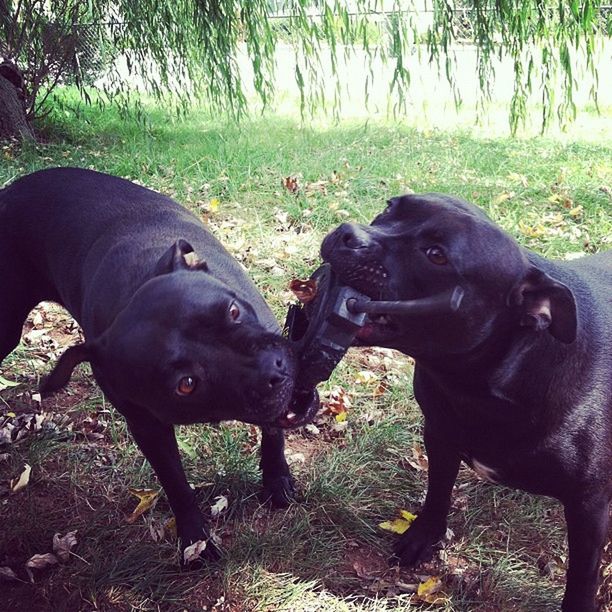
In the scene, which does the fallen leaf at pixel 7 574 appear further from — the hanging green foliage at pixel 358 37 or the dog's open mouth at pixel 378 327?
the hanging green foliage at pixel 358 37

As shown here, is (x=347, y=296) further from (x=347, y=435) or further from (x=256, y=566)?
(x=347, y=435)

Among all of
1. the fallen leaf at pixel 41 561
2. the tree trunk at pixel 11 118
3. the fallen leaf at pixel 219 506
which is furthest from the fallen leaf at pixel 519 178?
the tree trunk at pixel 11 118

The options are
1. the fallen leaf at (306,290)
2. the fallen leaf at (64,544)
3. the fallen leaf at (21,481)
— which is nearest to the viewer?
the fallen leaf at (306,290)

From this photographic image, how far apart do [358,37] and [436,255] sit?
8.45 ft

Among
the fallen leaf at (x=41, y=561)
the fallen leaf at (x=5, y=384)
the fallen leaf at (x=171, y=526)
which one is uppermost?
the fallen leaf at (x=5, y=384)

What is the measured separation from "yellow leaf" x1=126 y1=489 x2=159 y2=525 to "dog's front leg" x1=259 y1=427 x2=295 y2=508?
1.75 feet

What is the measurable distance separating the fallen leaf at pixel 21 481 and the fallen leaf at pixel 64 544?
415 mm

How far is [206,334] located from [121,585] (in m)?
1.22

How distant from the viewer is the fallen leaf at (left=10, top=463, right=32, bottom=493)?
10.9 ft

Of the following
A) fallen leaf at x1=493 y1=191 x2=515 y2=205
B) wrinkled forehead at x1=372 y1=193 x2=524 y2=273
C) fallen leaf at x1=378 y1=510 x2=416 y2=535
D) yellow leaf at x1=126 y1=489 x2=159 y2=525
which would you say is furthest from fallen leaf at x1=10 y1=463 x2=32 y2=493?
fallen leaf at x1=493 y1=191 x2=515 y2=205

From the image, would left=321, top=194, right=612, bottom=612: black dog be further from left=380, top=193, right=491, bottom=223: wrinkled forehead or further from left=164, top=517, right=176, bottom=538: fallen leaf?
left=164, top=517, right=176, bottom=538: fallen leaf

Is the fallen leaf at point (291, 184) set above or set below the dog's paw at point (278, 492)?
above

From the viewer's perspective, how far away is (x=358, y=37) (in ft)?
13.6

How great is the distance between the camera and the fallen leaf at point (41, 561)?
2898mm
